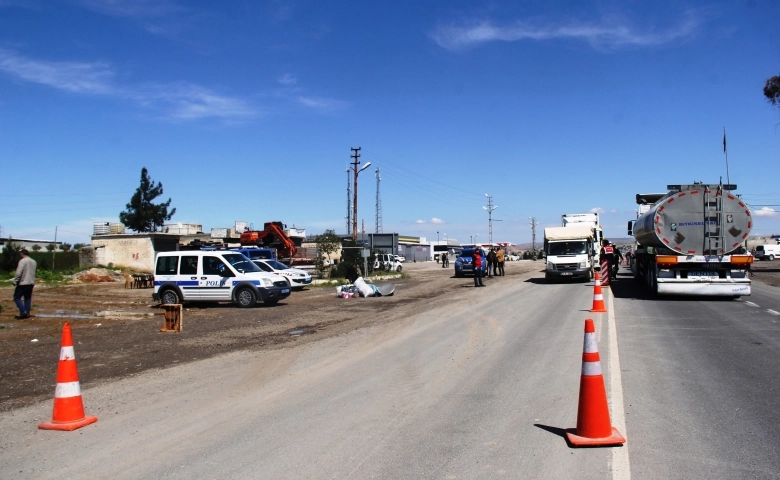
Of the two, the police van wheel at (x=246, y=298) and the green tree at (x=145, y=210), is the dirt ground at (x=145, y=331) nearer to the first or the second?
the police van wheel at (x=246, y=298)

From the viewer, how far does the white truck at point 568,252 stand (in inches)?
1260

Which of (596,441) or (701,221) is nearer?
(596,441)

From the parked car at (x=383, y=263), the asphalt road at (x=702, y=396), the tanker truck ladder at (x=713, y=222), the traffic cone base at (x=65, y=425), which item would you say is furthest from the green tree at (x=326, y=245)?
the traffic cone base at (x=65, y=425)

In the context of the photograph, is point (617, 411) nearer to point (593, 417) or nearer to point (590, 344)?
point (593, 417)

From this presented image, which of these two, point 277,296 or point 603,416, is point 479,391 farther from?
point 277,296

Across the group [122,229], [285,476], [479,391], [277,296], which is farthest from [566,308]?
[122,229]

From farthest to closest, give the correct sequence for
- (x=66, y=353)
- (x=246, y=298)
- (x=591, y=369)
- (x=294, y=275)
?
(x=294, y=275) → (x=246, y=298) → (x=66, y=353) → (x=591, y=369)

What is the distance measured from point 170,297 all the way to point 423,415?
51.7 feet

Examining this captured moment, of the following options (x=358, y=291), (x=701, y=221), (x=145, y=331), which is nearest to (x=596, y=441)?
(x=145, y=331)

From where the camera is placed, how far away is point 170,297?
20.8 m

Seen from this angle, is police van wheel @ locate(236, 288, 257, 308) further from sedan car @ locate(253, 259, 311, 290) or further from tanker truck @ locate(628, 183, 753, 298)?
tanker truck @ locate(628, 183, 753, 298)

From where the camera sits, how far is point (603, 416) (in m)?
5.82

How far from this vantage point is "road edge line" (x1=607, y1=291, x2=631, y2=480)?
510 cm

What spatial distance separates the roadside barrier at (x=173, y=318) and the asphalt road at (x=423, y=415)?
4001mm
